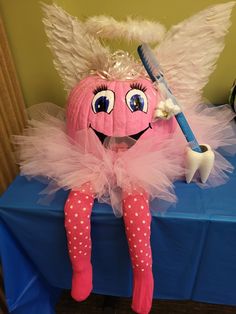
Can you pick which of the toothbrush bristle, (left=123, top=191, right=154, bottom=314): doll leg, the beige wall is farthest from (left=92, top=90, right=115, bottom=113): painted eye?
the beige wall

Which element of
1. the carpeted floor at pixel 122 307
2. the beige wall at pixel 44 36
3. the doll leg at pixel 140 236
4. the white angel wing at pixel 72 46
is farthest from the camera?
the carpeted floor at pixel 122 307

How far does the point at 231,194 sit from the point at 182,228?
149 mm

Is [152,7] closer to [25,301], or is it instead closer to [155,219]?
[155,219]

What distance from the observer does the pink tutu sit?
610 mm

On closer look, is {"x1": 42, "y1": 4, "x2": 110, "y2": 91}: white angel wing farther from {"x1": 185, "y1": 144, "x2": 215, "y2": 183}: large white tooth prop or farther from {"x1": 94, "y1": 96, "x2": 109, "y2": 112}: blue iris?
{"x1": 185, "y1": 144, "x2": 215, "y2": 183}: large white tooth prop

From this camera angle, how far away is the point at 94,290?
80cm

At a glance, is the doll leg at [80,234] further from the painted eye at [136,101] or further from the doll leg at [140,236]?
the painted eye at [136,101]

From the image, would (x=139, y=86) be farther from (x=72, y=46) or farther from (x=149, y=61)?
(x=72, y=46)

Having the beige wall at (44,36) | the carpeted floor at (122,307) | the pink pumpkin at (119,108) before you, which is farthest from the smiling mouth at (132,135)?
the carpeted floor at (122,307)

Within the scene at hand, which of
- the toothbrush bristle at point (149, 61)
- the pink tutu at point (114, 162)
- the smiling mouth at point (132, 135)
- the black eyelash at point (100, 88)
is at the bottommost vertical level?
the pink tutu at point (114, 162)

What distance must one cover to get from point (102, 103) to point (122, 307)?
0.86 meters

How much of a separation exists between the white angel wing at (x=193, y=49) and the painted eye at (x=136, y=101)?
0.44ft

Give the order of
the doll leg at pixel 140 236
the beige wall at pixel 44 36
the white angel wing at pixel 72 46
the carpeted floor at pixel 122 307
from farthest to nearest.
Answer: the carpeted floor at pixel 122 307 → the beige wall at pixel 44 36 → the white angel wing at pixel 72 46 → the doll leg at pixel 140 236

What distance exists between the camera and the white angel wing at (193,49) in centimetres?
64
